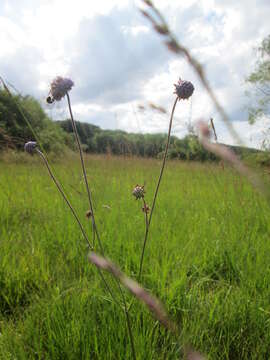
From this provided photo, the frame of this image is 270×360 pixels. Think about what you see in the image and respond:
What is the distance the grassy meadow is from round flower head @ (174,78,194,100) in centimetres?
61

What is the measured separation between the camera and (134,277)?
158 centimetres

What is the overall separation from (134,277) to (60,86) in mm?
1087

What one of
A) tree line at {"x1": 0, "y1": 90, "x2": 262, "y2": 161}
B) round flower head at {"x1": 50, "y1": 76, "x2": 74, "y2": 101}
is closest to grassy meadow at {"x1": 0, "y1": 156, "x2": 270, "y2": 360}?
tree line at {"x1": 0, "y1": 90, "x2": 262, "y2": 161}

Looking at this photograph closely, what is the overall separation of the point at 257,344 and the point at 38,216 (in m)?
1.85

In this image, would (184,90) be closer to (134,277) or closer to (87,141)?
(134,277)

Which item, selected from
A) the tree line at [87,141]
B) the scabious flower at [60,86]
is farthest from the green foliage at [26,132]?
the scabious flower at [60,86]

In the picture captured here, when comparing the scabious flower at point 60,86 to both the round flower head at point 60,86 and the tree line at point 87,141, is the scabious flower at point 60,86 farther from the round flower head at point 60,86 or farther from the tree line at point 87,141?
the tree line at point 87,141

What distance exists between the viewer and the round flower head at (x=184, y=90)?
0.84m

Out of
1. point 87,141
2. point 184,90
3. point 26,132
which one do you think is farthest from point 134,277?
point 87,141

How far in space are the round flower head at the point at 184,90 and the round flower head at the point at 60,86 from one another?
0.30 metres

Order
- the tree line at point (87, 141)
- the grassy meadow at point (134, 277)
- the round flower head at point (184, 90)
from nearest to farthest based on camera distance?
1. the round flower head at point (184, 90)
2. the grassy meadow at point (134, 277)
3. the tree line at point (87, 141)

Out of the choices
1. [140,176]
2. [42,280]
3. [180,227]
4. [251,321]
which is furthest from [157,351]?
[140,176]

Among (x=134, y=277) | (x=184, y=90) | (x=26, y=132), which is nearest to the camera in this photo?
(x=184, y=90)

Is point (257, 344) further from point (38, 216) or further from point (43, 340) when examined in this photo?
point (38, 216)
